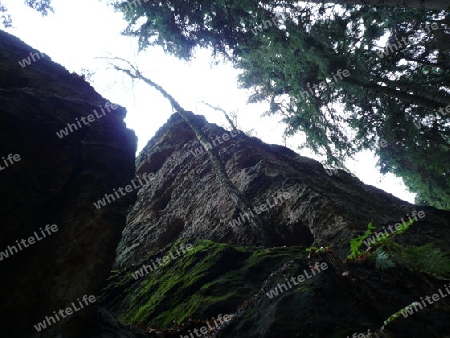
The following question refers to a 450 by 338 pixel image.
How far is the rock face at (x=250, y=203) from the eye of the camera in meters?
8.31

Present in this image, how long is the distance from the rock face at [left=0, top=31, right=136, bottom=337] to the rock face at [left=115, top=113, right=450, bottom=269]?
16.0 ft

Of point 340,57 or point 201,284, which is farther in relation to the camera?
point 340,57

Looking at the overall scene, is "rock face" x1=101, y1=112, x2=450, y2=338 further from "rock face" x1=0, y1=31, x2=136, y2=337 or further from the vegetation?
"rock face" x1=0, y1=31, x2=136, y2=337

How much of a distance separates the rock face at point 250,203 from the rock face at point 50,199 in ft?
16.0

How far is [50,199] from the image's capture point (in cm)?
485

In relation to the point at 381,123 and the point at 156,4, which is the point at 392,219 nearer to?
the point at 381,123

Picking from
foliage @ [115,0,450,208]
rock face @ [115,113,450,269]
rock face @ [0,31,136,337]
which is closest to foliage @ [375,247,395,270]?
rock face @ [115,113,450,269]

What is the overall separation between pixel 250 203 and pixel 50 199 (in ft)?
21.6

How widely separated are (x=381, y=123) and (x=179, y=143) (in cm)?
985

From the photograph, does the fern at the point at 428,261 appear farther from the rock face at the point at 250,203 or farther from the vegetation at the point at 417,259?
the rock face at the point at 250,203

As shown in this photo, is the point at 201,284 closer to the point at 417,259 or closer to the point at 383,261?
the point at 383,261

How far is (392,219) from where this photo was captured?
895 centimetres

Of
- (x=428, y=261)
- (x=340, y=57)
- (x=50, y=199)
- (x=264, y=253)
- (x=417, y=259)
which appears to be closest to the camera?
(x=428, y=261)

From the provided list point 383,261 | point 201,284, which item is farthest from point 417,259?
point 201,284
